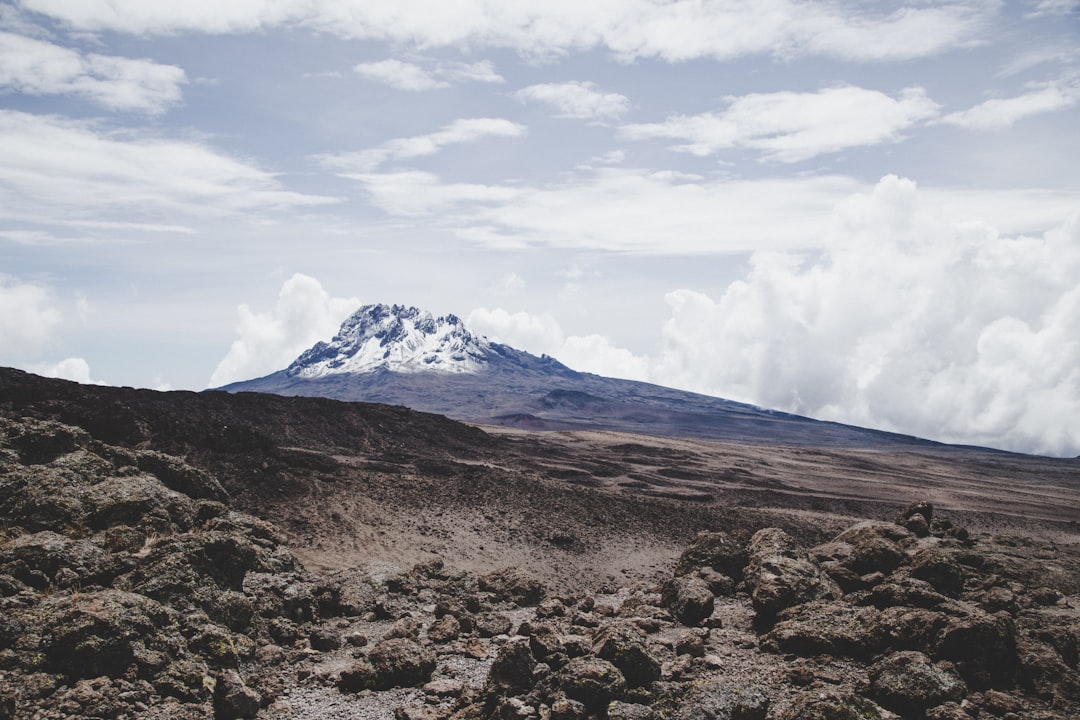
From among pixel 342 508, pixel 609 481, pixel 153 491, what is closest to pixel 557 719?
pixel 153 491

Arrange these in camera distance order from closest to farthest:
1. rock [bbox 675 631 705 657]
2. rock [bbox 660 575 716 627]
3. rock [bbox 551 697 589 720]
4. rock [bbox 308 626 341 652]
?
rock [bbox 551 697 589 720]
rock [bbox 675 631 705 657]
rock [bbox 308 626 341 652]
rock [bbox 660 575 716 627]

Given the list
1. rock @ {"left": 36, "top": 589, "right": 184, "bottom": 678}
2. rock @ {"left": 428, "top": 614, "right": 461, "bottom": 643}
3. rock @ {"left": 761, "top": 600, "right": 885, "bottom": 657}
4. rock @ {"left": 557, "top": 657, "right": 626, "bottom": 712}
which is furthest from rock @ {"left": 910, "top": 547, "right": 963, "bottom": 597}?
rock @ {"left": 36, "top": 589, "right": 184, "bottom": 678}

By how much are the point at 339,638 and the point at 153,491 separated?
292 inches

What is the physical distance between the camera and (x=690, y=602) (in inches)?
658

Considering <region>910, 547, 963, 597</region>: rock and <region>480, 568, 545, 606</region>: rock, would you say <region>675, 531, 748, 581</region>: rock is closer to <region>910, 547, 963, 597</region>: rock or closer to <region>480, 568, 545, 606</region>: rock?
<region>480, 568, 545, 606</region>: rock

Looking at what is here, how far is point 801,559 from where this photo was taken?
17.7 meters

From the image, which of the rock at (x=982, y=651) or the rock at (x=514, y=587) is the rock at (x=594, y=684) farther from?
the rock at (x=514, y=587)

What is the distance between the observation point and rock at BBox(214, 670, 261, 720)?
12.1 meters

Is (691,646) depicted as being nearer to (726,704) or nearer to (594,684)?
(726,704)

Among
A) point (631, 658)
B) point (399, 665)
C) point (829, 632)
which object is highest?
point (829, 632)

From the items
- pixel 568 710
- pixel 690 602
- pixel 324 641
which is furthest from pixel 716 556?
pixel 324 641

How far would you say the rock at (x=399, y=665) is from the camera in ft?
45.0

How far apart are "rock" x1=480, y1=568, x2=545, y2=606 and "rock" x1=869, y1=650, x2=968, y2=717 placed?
450 inches

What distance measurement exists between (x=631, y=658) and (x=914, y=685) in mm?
4798
